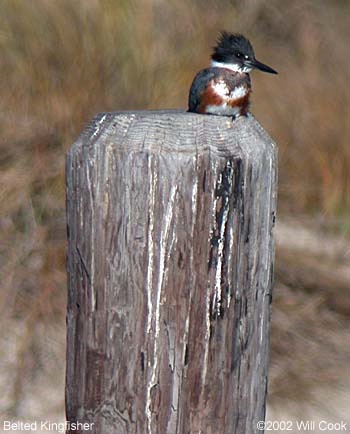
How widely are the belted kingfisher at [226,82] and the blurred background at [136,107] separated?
5.11 feet

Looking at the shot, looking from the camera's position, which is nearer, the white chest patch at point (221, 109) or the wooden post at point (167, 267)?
the wooden post at point (167, 267)

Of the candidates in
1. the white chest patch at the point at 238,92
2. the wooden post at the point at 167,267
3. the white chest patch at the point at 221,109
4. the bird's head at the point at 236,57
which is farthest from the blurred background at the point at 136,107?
the wooden post at the point at 167,267

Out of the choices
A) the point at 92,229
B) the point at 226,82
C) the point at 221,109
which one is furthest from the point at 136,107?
the point at 92,229

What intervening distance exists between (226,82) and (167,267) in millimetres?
834

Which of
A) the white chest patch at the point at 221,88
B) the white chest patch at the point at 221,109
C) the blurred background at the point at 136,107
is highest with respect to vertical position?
the white chest patch at the point at 221,88

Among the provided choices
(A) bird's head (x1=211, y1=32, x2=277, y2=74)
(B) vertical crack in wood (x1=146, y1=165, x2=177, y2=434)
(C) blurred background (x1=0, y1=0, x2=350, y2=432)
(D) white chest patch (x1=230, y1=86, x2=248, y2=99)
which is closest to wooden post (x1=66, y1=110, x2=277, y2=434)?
(B) vertical crack in wood (x1=146, y1=165, x2=177, y2=434)

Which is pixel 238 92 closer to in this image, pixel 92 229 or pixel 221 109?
pixel 221 109

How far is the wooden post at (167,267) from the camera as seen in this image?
1570 mm

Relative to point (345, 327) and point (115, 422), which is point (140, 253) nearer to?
point (115, 422)

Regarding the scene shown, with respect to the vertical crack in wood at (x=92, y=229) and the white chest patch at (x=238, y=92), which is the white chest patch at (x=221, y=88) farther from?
the vertical crack in wood at (x=92, y=229)

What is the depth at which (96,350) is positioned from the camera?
5.42 ft

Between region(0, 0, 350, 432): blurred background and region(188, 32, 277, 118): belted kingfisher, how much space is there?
1557 millimetres

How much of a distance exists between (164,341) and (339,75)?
377cm

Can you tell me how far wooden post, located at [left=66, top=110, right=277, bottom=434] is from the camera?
1570mm
